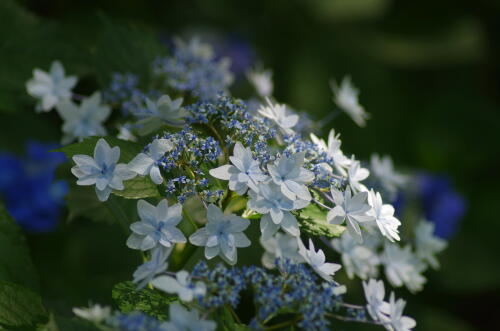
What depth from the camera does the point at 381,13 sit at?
10.1ft

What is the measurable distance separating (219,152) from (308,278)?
0.22 meters

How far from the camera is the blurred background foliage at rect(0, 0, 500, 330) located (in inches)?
80.1

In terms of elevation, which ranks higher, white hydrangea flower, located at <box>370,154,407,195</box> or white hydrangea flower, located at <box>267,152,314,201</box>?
white hydrangea flower, located at <box>370,154,407,195</box>

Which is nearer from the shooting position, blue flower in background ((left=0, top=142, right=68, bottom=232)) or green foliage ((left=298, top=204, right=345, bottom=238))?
green foliage ((left=298, top=204, right=345, bottom=238))

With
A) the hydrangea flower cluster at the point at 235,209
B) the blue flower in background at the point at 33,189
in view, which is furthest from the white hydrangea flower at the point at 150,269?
the blue flower in background at the point at 33,189

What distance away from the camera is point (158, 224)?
0.79 metres

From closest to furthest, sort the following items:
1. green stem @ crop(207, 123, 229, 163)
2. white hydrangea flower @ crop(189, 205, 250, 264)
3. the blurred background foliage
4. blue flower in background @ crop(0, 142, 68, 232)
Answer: white hydrangea flower @ crop(189, 205, 250, 264), green stem @ crop(207, 123, 229, 163), blue flower in background @ crop(0, 142, 68, 232), the blurred background foliage

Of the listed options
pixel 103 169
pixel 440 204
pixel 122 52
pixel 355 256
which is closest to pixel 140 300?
pixel 103 169

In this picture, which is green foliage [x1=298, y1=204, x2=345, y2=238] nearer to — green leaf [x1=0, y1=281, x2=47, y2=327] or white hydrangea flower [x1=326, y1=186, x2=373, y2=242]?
white hydrangea flower [x1=326, y1=186, x2=373, y2=242]

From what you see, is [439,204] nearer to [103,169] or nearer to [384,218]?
[384,218]

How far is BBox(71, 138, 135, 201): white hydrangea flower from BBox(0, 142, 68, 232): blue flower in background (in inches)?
38.0

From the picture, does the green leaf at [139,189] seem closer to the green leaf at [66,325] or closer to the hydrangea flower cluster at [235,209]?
the hydrangea flower cluster at [235,209]

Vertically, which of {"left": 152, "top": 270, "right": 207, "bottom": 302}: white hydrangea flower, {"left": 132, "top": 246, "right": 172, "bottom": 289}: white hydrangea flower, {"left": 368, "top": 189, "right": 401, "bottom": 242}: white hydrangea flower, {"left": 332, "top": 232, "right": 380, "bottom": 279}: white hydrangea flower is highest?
{"left": 332, "top": 232, "right": 380, "bottom": 279}: white hydrangea flower

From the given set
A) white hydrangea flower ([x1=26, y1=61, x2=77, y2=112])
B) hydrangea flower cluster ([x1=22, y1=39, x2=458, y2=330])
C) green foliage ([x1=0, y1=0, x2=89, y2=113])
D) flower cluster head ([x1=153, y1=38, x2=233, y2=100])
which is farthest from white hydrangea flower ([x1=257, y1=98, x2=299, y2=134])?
green foliage ([x1=0, y1=0, x2=89, y2=113])
